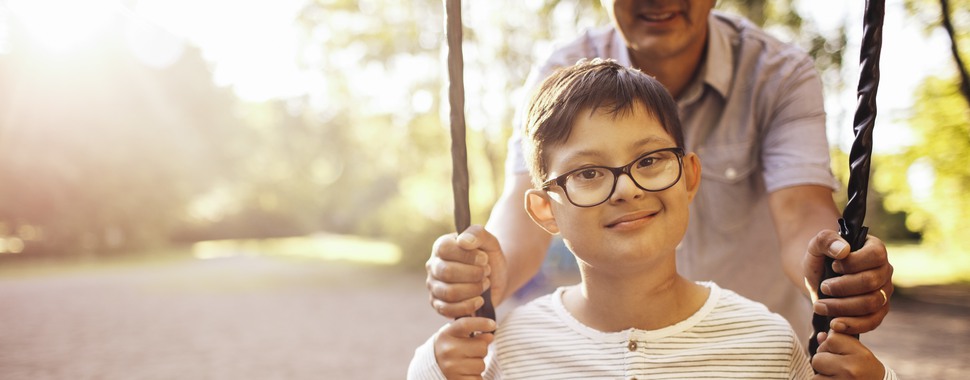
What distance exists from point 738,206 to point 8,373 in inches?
347

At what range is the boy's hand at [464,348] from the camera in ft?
6.04

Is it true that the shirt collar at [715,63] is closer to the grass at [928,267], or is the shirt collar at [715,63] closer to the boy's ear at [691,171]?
the boy's ear at [691,171]

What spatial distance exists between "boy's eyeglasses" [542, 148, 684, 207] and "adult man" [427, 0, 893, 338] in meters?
0.29

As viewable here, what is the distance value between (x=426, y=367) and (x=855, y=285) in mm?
1058

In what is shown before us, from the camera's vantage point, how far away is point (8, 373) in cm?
839

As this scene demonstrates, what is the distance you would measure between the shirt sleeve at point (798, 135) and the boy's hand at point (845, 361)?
79cm

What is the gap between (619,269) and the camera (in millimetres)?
1887

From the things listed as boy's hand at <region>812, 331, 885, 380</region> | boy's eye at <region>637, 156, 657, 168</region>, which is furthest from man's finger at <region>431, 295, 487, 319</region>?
boy's hand at <region>812, 331, 885, 380</region>

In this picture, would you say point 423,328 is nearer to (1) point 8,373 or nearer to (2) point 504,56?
(1) point 8,373

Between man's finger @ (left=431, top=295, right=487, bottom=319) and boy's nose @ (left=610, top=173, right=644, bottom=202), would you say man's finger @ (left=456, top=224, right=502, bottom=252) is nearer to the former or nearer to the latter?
man's finger @ (left=431, top=295, right=487, bottom=319)

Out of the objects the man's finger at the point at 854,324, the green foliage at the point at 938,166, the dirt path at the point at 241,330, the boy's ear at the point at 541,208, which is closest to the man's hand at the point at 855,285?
the man's finger at the point at 854,324

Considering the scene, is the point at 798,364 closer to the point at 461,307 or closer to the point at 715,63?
the point at 461,307

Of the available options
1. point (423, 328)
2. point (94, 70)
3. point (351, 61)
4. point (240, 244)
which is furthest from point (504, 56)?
point (240, 244)

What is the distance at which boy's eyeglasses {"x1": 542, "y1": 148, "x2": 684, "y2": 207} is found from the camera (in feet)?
5.81
